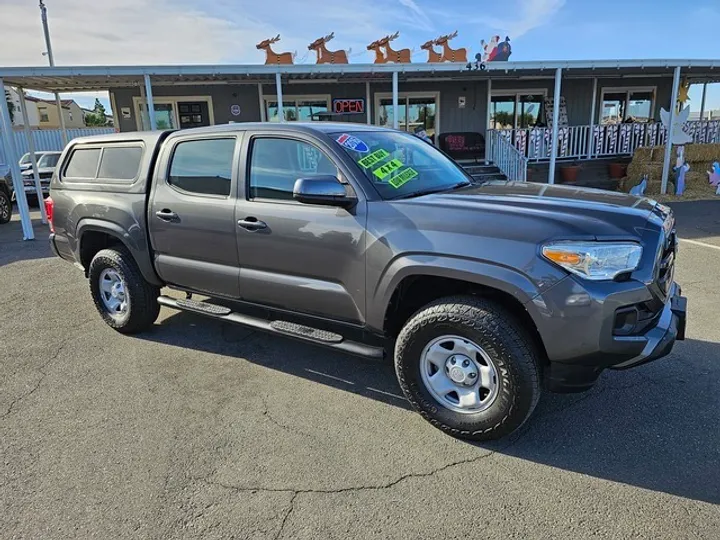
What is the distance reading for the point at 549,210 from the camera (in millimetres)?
2764

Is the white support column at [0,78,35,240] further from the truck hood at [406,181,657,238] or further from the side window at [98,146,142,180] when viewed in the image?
the truck hood at [406,181,657,238]

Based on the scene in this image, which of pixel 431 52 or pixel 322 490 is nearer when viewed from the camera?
pixel 322 490

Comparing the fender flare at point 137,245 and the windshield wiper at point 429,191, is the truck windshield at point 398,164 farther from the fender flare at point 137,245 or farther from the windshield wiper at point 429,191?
the fender flare at point 137,245

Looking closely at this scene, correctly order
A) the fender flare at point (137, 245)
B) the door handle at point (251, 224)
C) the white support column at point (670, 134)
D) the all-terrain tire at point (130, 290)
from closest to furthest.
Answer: the door handle at point (251, 224) → the fender flare at point (137, 245) → the all-terrain tire at point (130, 290) → the white support column at point (670, 134)

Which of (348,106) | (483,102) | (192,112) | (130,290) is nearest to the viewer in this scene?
(130,290)

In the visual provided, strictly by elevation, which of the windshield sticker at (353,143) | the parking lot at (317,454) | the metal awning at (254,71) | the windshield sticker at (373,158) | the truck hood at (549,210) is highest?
the metal awning at (254,71)

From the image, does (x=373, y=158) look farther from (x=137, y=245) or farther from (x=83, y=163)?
(x=83, y=163)

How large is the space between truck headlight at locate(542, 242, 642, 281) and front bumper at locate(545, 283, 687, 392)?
0.14 metres

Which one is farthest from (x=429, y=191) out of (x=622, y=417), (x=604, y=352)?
(x=622, y=417)

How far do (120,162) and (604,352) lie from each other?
420cm

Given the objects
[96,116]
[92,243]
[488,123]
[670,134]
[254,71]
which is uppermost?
[96,116]

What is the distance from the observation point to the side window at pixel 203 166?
3.82 meters

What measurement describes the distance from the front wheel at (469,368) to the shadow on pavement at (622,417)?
239 mm

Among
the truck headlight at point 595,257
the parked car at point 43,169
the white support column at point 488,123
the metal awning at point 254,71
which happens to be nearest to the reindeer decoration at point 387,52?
the metal awning at point 254,71
